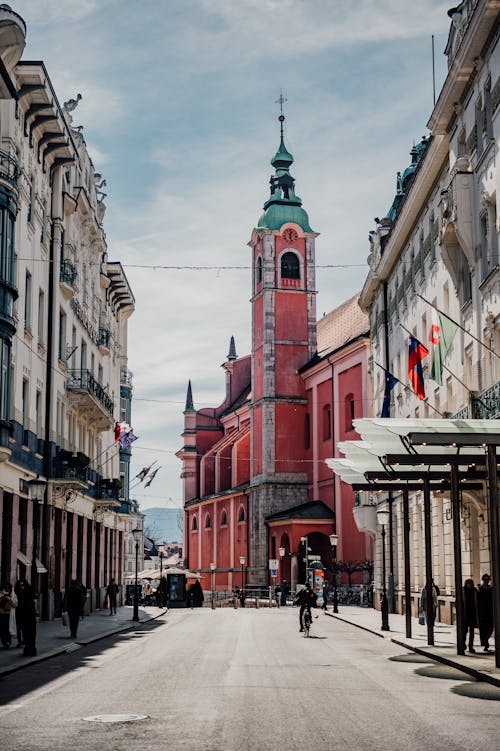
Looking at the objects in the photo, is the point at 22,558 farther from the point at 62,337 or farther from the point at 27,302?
the point at 62,337

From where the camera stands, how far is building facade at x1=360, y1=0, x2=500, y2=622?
2598cm

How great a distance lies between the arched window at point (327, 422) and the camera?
73.5 metres

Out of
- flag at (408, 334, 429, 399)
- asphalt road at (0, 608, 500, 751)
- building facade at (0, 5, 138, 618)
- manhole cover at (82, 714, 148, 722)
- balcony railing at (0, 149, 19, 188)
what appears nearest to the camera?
asphalt road at (0, 608, 500, 751)

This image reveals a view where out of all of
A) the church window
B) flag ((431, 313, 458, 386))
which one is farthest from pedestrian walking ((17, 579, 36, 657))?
the church window

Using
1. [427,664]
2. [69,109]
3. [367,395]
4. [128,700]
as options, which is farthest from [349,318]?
[128,700]

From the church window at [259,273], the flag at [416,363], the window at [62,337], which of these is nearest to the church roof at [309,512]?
the church window at [259,273]

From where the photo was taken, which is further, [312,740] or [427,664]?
[427,664]

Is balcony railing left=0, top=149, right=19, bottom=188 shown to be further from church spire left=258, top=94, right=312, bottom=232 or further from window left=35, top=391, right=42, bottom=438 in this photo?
church spire left=258, top=94, right=312, bottom=232

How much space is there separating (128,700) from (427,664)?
26.4 ft

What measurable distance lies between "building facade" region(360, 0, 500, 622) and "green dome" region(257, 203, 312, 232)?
40.5 metres

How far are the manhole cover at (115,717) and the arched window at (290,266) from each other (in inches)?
2722

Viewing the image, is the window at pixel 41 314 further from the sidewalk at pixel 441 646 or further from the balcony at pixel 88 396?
the sidewalk at pixel 441 646

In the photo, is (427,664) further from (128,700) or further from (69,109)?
(69,109)

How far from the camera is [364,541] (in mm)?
65250
